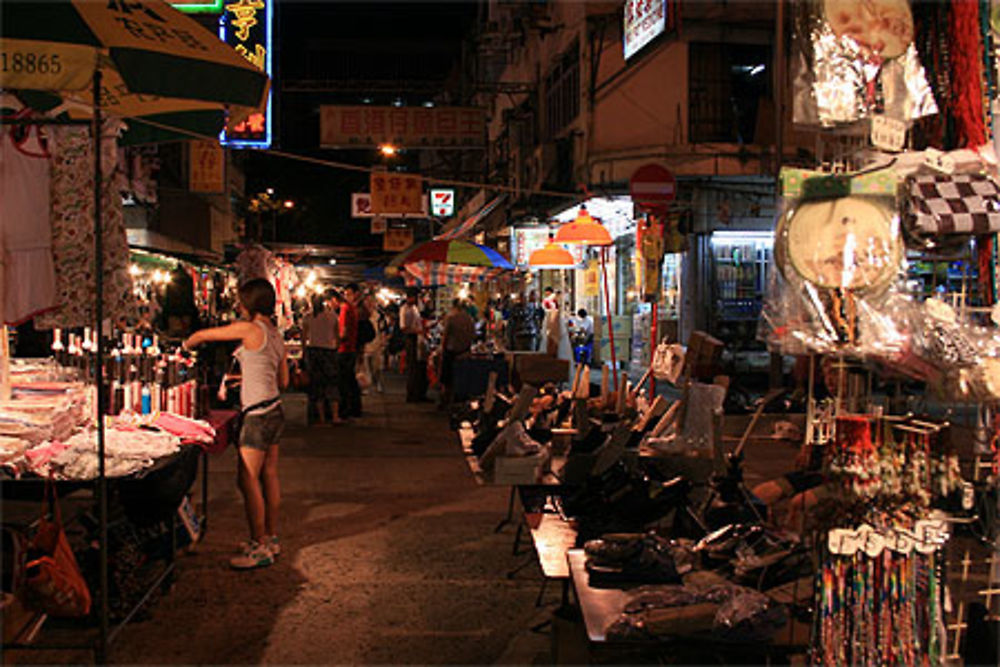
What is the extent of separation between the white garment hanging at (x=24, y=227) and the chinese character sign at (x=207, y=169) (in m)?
15.0

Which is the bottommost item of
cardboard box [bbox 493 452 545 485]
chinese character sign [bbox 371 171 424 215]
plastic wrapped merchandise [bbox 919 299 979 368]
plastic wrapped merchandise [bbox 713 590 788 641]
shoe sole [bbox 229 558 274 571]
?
shoe sole [bbox 229 558 274 571]

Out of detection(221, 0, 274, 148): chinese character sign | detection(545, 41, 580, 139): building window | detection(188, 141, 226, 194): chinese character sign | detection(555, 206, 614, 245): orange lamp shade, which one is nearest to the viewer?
detection(555, 206, 614, 245): orange lamp shade

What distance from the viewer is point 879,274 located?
332 centimetres

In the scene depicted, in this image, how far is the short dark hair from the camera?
6676 mm

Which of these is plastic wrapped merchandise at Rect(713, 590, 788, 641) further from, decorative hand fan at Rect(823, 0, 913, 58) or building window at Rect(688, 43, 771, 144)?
building window at Rect(688, 43, 771, 144)

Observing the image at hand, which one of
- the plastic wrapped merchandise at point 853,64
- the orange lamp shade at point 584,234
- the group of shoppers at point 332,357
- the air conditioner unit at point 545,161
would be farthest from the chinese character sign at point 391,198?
the plastic wrapped merchandise at point 853,64

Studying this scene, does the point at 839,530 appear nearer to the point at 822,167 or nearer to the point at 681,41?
the point at 822,167

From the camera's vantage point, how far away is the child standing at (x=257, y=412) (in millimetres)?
6555

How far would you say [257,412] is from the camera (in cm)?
656

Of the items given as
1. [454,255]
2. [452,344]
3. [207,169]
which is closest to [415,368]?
[452,344]

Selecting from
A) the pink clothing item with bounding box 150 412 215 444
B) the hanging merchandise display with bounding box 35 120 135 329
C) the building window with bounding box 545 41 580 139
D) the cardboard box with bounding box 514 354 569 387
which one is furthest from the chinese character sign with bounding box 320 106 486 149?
the hanging merchandise display with bounding box 35 120 135 329

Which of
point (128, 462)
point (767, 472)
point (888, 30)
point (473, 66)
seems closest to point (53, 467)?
point (128, 462)

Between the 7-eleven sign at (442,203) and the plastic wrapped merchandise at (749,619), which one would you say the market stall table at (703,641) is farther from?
the 7-eleven sign at (442,203)

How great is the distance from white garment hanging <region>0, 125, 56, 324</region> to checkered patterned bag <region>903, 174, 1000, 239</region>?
A: 13.8 feet
